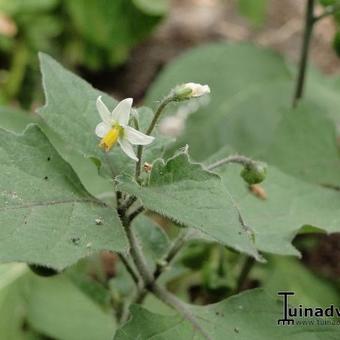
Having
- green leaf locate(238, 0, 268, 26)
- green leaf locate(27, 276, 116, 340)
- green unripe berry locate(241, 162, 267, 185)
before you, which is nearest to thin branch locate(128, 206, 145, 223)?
green unripe berry locate(241, 162, 267, 185)

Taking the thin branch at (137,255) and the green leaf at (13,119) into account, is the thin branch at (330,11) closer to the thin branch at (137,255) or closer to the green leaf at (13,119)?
the green leaf at (13,119)

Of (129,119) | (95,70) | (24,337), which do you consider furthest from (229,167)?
(95,70)

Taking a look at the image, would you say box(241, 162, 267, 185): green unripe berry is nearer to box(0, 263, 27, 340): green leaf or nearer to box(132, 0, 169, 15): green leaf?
A: box(0, 263, 27, 340): green leaf

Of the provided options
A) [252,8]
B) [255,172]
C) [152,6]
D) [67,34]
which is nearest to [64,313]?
[255,172]

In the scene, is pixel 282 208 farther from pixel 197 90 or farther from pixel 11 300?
pixel 11 300

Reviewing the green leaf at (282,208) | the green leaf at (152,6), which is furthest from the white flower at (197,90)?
the green leaf at (152,6)
